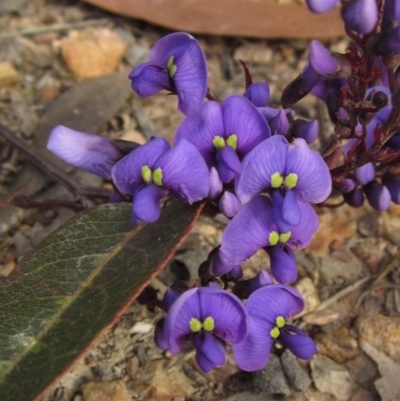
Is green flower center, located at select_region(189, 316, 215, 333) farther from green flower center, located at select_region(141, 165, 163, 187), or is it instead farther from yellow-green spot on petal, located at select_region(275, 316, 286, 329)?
green flower center, located at select_region(141, 165, 163, 187)

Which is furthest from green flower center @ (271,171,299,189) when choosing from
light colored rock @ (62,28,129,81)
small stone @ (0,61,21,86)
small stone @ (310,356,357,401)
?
small stone @ (0,61,21,86)

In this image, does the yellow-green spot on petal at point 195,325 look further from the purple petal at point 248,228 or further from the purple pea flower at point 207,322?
the purple petal at point 248,228

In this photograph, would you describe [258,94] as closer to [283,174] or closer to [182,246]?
[283,174]

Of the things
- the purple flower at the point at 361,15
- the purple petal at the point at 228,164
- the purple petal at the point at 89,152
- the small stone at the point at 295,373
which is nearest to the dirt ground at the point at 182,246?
the small stone at the point at 295,373

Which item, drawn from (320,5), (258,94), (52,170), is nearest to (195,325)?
(258,94)

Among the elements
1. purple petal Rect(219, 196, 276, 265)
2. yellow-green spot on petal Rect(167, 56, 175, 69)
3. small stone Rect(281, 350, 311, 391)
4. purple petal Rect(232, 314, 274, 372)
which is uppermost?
yellow-green spot on petal Rect(167, 56, 175, 69)

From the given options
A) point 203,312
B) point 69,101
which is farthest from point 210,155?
point 69,101

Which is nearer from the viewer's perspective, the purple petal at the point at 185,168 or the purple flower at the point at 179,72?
the purple petal at the point at 185,168
